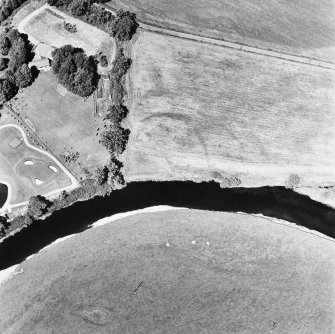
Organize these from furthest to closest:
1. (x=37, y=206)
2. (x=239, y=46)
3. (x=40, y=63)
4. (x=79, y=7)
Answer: (x=79, y=7)
(x=239, y=46)
(x=40, y=63)
(x=37, y=206)

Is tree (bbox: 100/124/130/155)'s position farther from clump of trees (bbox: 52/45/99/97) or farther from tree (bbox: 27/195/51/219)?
tree (bbox: 27/195/51/219)

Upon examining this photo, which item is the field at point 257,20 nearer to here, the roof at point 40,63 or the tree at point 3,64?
the roof at point 40,63

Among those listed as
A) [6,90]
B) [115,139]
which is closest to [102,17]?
[6,90]

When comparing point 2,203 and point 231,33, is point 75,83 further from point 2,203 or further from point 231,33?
point 231,33

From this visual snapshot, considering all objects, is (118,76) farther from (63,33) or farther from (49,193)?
(49,193)

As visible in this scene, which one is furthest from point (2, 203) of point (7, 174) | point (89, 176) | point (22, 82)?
point (22, 82)

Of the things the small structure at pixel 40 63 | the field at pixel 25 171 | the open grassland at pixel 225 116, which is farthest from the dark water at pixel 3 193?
the small structure at pixel 40 63
